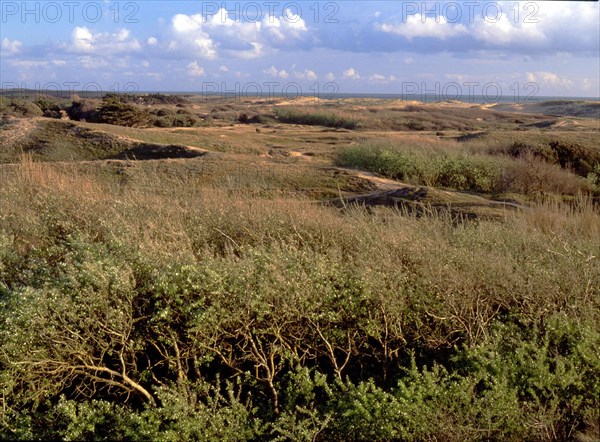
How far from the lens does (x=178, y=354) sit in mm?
5594

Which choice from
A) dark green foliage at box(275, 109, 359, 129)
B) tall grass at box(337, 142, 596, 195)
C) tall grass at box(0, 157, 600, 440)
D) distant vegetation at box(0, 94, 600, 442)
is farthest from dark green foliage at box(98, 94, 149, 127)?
tall grass at box(0, 157, 600, 440)

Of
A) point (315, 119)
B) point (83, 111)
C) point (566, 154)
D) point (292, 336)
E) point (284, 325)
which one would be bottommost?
point (292, 336)

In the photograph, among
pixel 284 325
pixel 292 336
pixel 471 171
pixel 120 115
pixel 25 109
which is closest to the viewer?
pixel 284 325

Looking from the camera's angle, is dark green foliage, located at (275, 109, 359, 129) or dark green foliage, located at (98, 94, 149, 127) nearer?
dark green foliage, located at (98, 94, 149, 127)

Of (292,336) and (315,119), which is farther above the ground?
(315,119)

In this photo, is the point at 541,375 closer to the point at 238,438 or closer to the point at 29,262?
the point at 238,438

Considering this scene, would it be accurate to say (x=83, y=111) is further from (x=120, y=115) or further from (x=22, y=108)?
(x=120, y=115)

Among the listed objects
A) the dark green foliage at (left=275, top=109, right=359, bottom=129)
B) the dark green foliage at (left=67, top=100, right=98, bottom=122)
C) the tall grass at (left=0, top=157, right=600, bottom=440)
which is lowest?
the tall grass at (left=0, top=157, right=600, bottom=440)

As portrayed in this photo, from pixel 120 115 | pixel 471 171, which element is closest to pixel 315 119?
pixel 120 115

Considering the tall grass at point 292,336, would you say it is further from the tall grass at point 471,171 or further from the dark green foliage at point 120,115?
the dark green foliage at point 120,115

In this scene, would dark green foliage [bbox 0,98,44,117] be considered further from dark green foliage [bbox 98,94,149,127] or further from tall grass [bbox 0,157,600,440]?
tall grass [bbox 0,157,600,440]

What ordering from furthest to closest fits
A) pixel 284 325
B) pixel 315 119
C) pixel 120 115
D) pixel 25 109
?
pixel 315 119, pixel 25 109, pixel 120 115, pixel 284 325

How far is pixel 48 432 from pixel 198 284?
1597 mm

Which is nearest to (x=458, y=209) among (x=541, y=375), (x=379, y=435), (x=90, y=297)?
(x=541, y=375)
